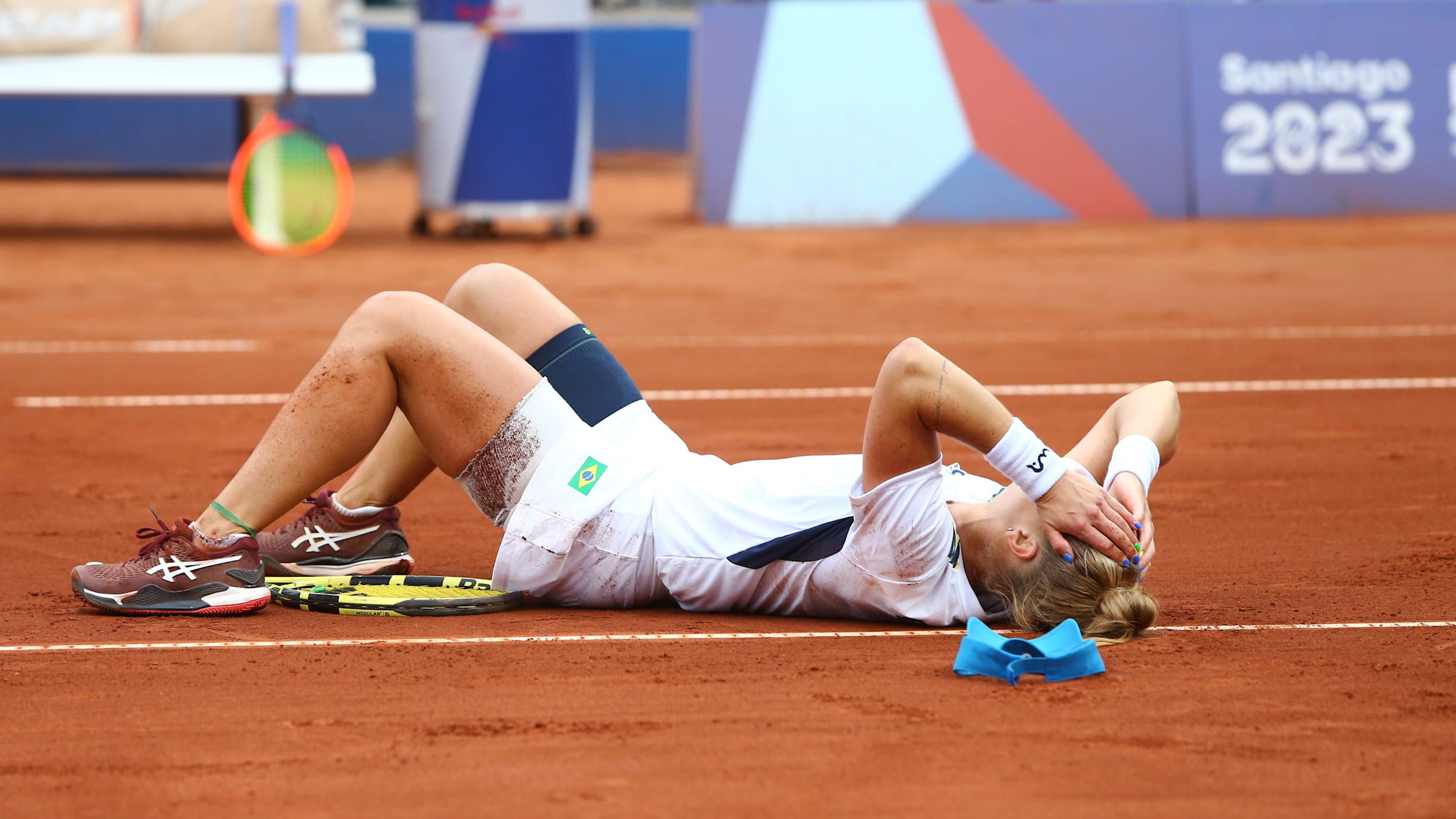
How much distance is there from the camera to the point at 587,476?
3596mm

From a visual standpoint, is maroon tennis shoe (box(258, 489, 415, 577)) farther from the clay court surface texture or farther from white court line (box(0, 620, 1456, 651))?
white court line (box(0, 620, 1456, 651))

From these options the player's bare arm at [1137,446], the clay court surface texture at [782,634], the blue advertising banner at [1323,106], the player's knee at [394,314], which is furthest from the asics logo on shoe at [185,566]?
the blue advertising banner at [1323,106]

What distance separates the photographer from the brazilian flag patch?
3.59 m

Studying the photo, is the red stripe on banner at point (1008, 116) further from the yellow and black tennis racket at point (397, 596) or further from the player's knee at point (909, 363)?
the player's knee at point (909, 363)

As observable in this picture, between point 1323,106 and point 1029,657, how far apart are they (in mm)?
10922

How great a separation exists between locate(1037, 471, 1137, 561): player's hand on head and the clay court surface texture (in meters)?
0.26

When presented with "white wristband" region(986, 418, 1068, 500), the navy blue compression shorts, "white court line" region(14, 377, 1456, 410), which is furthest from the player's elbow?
"white court line" region(14, 377, 1456, 410)

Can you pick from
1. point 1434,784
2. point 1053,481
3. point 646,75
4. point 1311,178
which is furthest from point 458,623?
point 646,75

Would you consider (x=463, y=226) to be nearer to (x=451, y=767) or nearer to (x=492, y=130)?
(x=492, y=130)

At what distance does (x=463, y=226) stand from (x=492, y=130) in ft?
3.18

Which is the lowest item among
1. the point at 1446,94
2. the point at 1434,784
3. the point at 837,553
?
the point at 1434,784

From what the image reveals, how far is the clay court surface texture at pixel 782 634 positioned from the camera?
2754 millimetres

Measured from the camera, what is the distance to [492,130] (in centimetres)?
1202

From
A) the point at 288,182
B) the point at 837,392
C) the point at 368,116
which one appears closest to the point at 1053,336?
the point at 837,392
